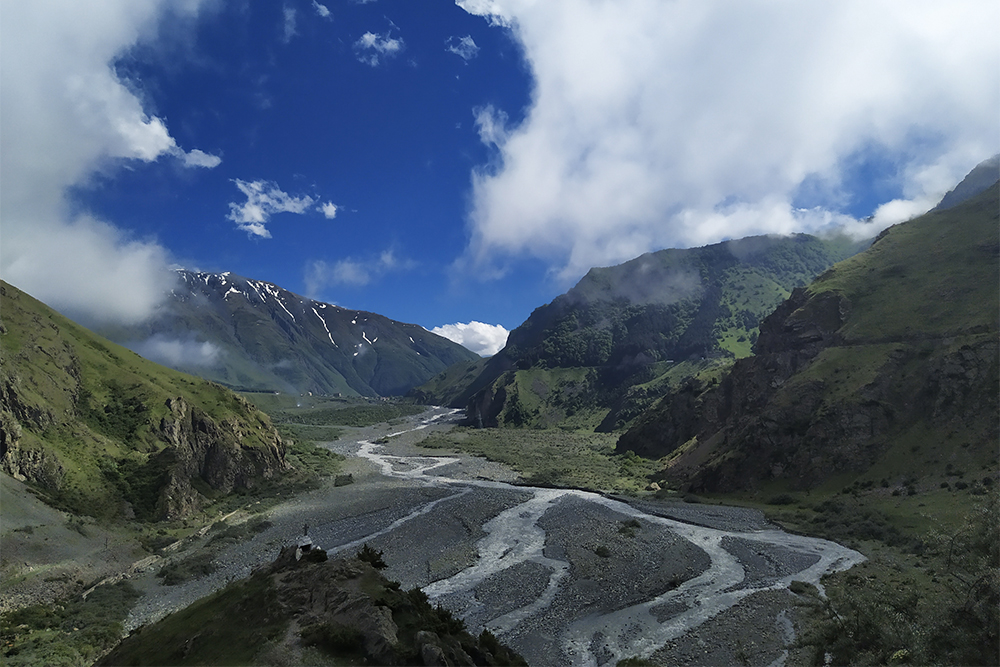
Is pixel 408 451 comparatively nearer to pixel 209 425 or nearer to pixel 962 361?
pixel 209 425

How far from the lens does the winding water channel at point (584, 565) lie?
32.7 meters

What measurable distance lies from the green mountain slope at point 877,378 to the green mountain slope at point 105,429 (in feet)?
252

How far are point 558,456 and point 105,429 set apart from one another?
3663 inches

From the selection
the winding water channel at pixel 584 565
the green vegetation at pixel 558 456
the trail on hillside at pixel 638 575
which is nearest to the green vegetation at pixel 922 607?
the winding water channel at pixel 584 565

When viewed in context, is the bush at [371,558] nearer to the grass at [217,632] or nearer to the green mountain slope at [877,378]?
the grass at [217,632]

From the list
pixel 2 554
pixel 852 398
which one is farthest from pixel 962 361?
pixel 2 554

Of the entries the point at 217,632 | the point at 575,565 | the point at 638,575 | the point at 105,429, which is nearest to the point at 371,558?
the point at 217,632

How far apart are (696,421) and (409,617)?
10573 centimetres

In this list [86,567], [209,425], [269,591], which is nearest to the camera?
[269,591]

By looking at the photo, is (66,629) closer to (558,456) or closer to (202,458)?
(202,458)

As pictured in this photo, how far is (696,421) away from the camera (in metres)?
112

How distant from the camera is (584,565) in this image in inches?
1797

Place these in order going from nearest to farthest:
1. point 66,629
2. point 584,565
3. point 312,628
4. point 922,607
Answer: point 312,628
point 922,607
point 66,629
point 584,565

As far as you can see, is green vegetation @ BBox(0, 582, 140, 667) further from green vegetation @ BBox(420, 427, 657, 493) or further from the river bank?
green vegetation @ BBox(420, 427, 657, 493)
